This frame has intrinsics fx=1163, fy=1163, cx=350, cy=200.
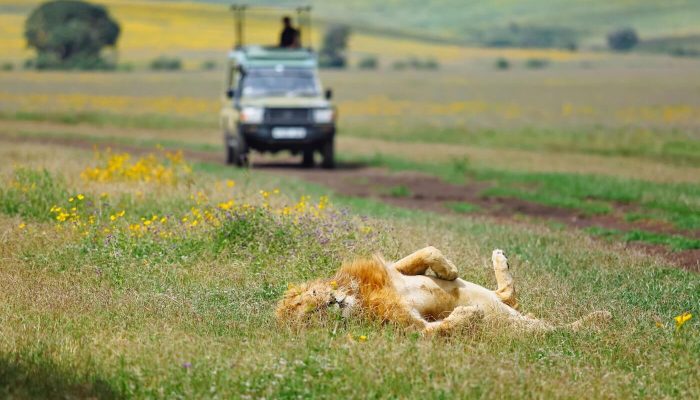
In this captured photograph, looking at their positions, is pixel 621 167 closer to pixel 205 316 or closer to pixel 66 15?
pixel 205 316

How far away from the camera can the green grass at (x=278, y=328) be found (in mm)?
6332

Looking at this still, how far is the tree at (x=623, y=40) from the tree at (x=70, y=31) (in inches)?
2567

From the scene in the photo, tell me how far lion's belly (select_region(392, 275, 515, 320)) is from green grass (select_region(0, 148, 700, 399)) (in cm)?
29

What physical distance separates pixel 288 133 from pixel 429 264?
17086mm

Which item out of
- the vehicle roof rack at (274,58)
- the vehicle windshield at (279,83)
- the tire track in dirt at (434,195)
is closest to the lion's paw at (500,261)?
the tire track in dirt at (434,195)

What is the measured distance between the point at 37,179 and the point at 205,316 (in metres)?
7.48

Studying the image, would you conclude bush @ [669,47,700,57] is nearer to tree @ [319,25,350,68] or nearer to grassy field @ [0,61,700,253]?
tree @ [319,25,350,68]

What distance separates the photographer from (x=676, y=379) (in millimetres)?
6695

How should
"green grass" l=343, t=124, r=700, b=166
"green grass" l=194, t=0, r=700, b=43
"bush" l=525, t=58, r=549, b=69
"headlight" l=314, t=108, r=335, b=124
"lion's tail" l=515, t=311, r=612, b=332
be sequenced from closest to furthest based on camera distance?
"lion's tail" l=515, t=311, r=612, b=332, "headlight" l=314, t=108, r=335, b=124, "green grass" l=343, t=124, r=700, b=166, "bush" l=525, t=58, r=549, b=69, "green grass" l=194, t=0, r=700, b=43

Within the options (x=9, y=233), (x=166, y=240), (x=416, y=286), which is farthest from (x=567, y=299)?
(x=9, y=233)

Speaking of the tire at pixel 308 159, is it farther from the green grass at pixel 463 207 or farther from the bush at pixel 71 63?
the bush at pixel 71 63

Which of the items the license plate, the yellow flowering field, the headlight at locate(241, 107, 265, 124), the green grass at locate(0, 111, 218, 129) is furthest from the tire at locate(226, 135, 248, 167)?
the yellow flowering field

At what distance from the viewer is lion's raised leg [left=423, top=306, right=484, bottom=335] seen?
735 centimetres

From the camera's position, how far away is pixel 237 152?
24.6 m
